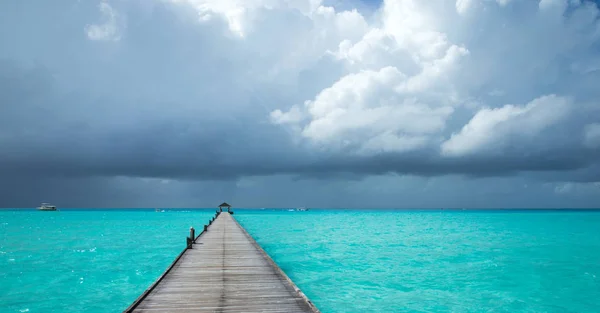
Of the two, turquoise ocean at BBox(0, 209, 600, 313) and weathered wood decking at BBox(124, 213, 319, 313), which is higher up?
weathered wood decking at BBox(124, 213, 319, 313)

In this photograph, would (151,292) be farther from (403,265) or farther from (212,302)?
(403,265)

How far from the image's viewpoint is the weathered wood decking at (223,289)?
9555mm

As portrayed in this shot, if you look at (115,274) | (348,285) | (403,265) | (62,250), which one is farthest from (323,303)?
(62,250)

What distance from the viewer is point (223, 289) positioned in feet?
37.3

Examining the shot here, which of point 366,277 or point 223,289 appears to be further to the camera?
point 366,277

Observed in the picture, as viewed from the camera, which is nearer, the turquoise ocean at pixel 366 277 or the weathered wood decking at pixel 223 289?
the weathered wood decking at pixel 223 289

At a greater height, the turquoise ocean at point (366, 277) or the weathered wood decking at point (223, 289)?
the weathered wood decking at point (223, 289)

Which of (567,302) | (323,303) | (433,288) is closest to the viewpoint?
(323,303)

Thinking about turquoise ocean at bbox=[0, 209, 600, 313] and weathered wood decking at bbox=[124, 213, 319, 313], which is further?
turquoise ocean at bbox=[0, 209, 600, 313]

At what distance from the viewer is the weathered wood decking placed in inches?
376

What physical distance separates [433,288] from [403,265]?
684cm

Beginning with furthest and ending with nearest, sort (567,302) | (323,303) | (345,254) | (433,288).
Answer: (345,254) → (433,288) → (567,302) → (323,303)

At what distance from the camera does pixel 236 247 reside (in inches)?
863

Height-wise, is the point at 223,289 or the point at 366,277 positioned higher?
the point at 223,289
